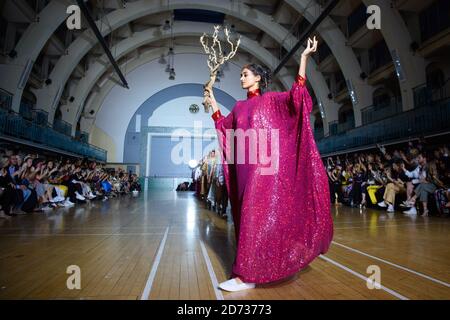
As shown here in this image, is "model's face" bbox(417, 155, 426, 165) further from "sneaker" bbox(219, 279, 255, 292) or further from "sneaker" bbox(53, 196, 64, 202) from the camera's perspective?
"sneaker" bbox(53, 196, 64, 202)

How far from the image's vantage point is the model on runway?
1510 millimetres

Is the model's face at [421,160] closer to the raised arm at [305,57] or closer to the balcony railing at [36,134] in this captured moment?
the raised arm at [305,57]

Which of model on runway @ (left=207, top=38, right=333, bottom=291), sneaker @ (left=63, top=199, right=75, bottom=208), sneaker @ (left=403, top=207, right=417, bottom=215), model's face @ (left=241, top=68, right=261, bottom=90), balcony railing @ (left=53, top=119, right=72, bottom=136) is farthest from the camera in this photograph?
balcony railing @ (left=53, top=119, right=72, bottom=136)

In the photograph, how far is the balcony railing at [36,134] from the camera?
8.66 meters

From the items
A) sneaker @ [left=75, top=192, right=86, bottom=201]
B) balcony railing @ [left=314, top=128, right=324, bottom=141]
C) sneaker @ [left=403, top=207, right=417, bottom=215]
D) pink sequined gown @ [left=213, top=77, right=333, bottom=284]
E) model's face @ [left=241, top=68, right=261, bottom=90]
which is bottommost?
sneaker @ [left=403, top=207, right=417, bottom=215]

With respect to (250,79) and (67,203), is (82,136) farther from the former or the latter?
(250,79)

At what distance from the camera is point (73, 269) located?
1.78 meters

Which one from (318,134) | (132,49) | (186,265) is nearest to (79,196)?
(186,265)

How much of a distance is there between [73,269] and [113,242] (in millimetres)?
889

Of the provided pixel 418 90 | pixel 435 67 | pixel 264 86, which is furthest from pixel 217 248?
pixel 435 67

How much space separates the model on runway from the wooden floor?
5.5 inches

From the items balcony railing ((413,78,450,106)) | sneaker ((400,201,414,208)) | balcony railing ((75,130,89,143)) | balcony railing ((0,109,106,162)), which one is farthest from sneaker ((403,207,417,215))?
balcony railing ((75,130,89,143))
